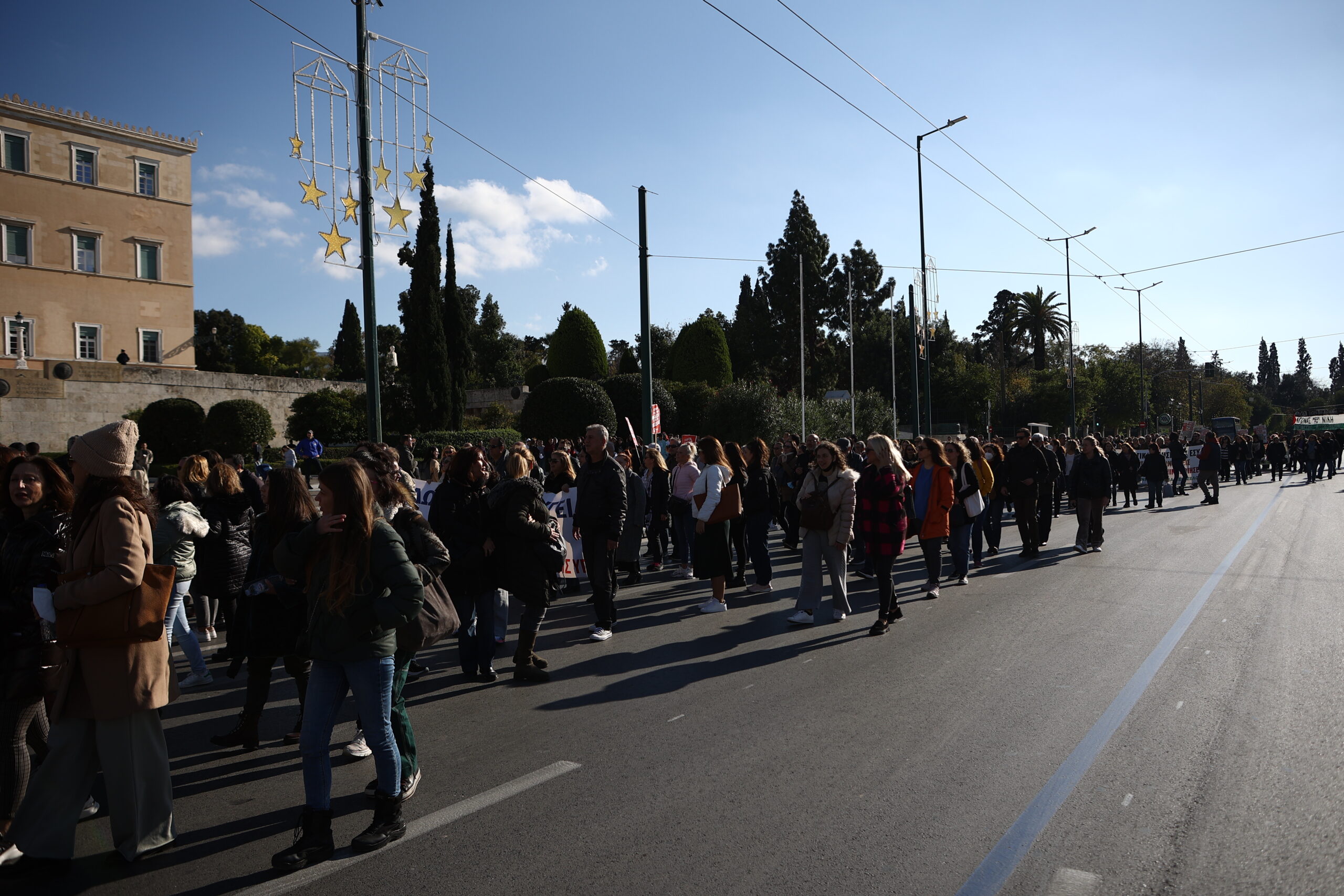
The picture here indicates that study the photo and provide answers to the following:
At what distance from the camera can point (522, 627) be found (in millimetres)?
6660

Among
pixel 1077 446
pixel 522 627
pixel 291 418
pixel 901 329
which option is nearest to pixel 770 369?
pixel 901 329

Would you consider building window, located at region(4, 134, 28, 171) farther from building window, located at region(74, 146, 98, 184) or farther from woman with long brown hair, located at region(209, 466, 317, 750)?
woman with long brown hair, located at region(209, 466, 317, 750)

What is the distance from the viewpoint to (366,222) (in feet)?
39.3

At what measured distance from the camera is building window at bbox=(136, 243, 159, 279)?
42.7 metres

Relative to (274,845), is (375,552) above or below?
above

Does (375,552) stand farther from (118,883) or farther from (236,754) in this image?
(236,754)

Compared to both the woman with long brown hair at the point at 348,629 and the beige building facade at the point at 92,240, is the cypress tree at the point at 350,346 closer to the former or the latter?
the beige building facade at the point at 92,240

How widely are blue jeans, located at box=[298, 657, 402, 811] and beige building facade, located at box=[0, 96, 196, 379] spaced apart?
41598mm

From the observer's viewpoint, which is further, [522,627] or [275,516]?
[522,627]

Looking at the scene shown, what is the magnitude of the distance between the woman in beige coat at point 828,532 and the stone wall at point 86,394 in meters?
28.8

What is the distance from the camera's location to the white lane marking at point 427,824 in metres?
3.56

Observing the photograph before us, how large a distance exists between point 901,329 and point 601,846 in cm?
5734

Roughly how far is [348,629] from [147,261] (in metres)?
47.6

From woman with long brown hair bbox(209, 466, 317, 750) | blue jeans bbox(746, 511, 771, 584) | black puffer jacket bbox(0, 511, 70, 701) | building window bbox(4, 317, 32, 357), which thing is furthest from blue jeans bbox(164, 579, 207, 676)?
building window bbox(4, 317, 32, 357)
